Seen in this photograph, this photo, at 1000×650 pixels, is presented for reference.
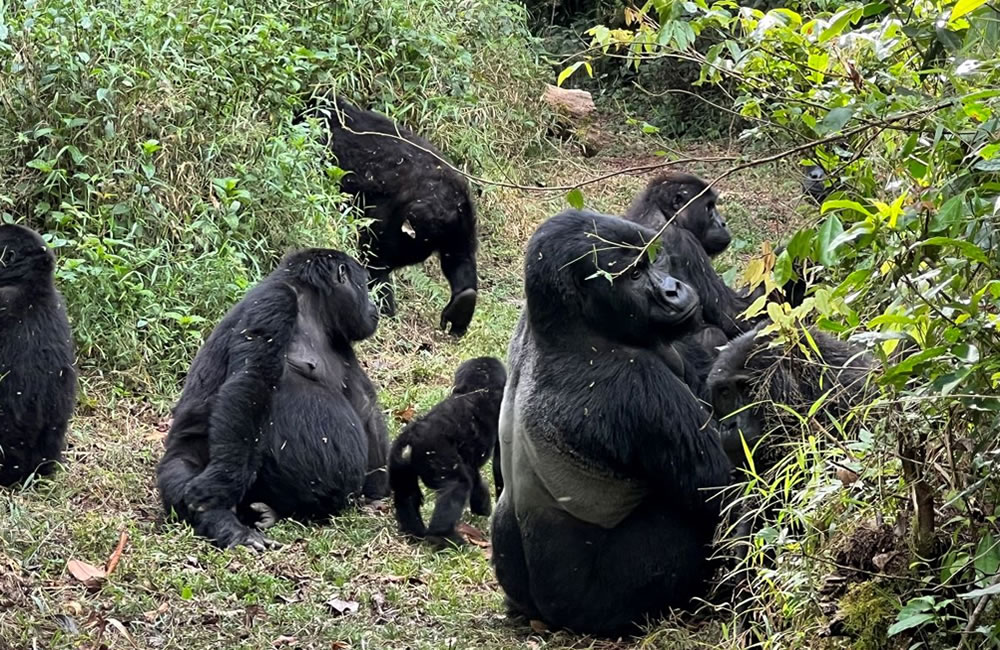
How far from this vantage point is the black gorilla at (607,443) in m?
4.60

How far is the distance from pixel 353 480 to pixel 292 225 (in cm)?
260

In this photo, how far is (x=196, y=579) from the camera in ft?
17.0

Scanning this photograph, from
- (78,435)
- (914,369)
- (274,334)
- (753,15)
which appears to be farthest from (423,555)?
(914,369)

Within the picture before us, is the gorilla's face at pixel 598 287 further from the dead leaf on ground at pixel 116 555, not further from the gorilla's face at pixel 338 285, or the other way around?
the gorilla's face at pixel 338 285

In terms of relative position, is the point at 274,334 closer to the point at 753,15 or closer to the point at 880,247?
the point at 753,15

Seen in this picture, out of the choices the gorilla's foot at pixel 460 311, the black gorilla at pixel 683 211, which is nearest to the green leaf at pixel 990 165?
the black gorilla at pixel 683 211

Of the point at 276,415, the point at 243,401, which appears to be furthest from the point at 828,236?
the point at 276,415

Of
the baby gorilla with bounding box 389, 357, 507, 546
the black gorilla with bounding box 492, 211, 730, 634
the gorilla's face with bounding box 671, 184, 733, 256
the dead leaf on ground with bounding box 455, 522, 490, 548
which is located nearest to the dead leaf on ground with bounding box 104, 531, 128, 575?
the baby gorilla with bounding box 389, 357, 507, 546

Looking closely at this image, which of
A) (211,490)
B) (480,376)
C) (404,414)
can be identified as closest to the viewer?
(211,490)

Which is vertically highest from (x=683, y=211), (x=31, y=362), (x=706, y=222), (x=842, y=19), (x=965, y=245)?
(x=842, y=19)

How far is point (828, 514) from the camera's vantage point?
3865mm

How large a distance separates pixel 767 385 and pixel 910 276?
1.25m

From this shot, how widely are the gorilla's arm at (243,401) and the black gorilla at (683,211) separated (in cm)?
254

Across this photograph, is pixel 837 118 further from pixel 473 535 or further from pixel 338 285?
pixel 338 285
